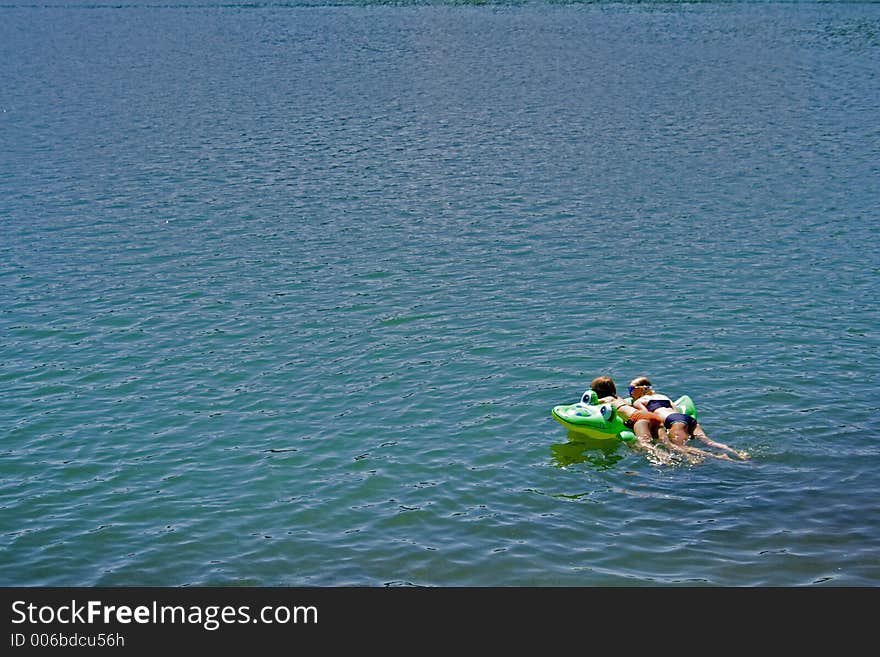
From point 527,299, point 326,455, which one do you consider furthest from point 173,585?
point 527,299

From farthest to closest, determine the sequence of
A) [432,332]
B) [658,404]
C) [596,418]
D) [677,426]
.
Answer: [432,332], [658,404], [596,418], [677,426]

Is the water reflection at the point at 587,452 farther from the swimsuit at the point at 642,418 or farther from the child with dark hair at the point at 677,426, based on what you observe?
the child with dark hair at the point at 677,426

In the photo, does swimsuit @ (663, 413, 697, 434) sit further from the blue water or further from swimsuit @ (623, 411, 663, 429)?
the blue water

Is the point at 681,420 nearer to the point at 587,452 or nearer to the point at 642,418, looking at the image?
the point at 642,418

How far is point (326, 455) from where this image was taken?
79.8 feet

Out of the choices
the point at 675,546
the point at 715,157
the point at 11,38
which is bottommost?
the point at 675,546

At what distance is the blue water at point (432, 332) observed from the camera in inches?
821

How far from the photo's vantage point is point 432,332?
31.1 meters

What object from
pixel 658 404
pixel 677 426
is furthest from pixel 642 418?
pixel 677 426

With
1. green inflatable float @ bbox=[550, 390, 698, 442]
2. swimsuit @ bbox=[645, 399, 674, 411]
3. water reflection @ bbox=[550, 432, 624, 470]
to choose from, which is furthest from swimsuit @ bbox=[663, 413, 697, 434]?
water reflection @ bbox=[550, 432, 624, 470]

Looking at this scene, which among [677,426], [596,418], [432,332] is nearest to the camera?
[677,426]

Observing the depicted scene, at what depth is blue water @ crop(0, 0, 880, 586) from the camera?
821 inches

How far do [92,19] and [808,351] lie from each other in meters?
98.0

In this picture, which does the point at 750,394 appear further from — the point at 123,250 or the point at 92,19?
the point at 92,19
